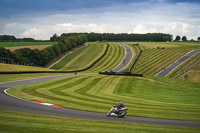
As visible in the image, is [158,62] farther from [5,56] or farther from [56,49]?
[5,56]

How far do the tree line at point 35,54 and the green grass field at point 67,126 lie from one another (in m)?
78.5

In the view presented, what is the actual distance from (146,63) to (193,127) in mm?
85740

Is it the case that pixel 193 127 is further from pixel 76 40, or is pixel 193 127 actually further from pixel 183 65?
pixel 76 40

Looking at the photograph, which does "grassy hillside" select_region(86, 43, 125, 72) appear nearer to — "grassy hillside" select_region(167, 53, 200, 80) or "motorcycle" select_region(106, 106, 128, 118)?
"grassy hillside" select_region(167, 53, 200, 80)

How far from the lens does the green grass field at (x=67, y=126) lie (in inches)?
613

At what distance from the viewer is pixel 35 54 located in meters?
114

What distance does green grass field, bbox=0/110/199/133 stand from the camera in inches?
613

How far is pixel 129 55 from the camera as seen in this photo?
12838 centimetres

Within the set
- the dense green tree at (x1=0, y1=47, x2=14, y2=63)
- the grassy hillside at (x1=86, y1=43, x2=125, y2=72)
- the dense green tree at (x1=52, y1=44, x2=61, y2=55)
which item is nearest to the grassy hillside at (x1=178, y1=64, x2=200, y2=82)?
the grassy hillside at (x1=86, y1=43, x2=125, y2=72)

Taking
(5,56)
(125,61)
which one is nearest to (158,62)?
(125,61)

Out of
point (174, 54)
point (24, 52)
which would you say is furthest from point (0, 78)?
point (174, 54)

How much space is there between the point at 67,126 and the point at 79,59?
10978cm

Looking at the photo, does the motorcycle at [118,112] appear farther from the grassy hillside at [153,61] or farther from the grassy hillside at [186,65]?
the grassy hillside at [153,61]

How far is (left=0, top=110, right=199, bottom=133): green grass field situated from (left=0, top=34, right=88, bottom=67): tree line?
258ft
